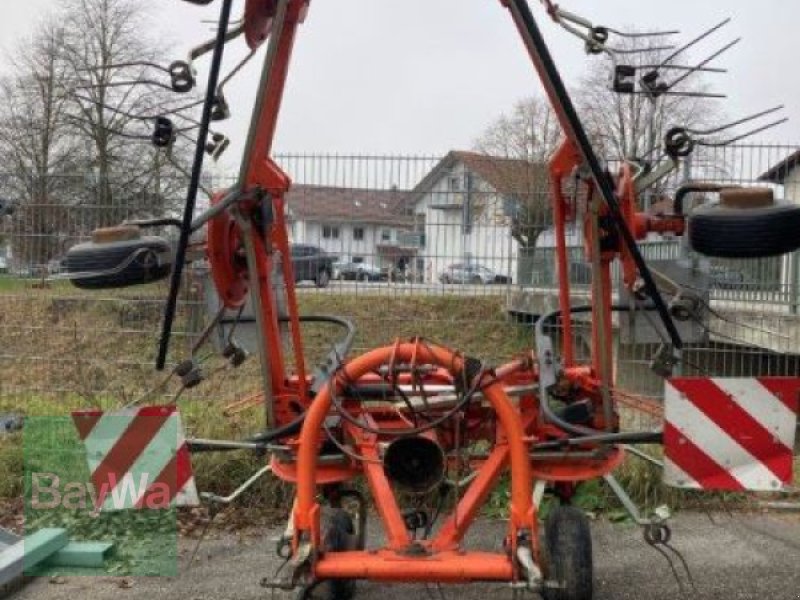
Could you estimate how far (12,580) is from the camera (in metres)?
4.31

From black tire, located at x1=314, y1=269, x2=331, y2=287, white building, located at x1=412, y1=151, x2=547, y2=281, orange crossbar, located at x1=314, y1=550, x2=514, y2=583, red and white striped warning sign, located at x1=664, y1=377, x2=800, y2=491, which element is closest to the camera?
orange crossbar, located at x1=314, y1=550, x2=514, y2=583

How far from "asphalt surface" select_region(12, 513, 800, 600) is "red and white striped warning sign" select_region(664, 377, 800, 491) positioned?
1.10m

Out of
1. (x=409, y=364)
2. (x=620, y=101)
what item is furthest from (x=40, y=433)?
(x=620, y=101)

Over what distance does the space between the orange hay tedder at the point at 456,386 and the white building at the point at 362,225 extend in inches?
148

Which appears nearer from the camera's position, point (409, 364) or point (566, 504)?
point (409, 364)

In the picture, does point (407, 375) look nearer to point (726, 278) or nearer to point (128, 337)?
point (128, 337)

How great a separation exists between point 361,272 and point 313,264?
0.48m

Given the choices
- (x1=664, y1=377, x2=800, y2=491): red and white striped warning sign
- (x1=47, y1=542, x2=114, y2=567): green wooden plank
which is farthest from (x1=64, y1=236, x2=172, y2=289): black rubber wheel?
(x1=664, y1=377, x2=800, y2=491): red and white striped warning sign

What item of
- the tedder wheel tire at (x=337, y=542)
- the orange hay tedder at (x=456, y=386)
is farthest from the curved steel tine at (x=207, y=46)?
the tedder wheel tire at (x=337, y=542)

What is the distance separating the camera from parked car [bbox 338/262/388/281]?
802 centimetres

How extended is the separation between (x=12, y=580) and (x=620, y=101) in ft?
20.8

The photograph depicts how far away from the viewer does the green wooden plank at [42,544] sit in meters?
4.39

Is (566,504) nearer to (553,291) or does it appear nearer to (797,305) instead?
(553,291)

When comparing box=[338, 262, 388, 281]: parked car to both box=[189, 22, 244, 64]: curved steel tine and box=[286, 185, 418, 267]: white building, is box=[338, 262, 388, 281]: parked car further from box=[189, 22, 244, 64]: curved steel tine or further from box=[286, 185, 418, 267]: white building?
box=[189, 22, 244, 64]: curved steel tine
